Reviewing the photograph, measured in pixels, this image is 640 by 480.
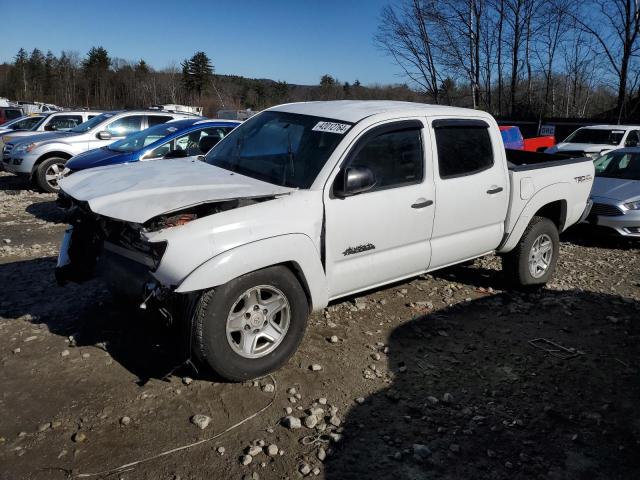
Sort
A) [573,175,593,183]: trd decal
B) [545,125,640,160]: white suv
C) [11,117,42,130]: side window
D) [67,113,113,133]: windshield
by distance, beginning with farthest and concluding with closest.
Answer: [11,117,42,130]: side window < [545,125,640,160]: white suv < [67,113,113,133]: windshield < [573,175,593,183]: trd decal

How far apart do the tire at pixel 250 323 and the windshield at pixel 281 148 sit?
2.71 ft

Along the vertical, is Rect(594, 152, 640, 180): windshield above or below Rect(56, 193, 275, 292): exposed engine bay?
above

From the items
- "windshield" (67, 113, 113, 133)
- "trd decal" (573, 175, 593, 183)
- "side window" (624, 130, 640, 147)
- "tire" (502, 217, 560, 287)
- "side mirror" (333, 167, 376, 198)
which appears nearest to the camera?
"side mirror" (333, 167, 376, 198)

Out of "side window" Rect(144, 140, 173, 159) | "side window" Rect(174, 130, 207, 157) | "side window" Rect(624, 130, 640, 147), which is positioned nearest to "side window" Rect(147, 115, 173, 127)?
"side window" Rect(174, 130, 207, 157)

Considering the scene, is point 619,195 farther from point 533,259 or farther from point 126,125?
Answer: point 126,125

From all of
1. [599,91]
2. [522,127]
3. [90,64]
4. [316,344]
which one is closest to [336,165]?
[316,344]

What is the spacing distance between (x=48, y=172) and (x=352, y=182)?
9456mm

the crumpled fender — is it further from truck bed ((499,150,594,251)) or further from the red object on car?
the red object on car

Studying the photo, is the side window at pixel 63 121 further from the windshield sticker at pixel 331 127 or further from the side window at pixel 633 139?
the side window at pixel 633 139

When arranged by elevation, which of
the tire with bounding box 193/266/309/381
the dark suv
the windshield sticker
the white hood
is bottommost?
the tire with bounding box 193/266/309/381

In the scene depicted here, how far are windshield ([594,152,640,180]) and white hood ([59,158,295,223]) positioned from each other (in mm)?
7434

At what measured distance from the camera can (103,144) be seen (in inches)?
455

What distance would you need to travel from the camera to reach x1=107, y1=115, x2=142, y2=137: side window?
11.9 meters

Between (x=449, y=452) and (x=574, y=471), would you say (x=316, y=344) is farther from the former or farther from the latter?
(x=574, y=471)
